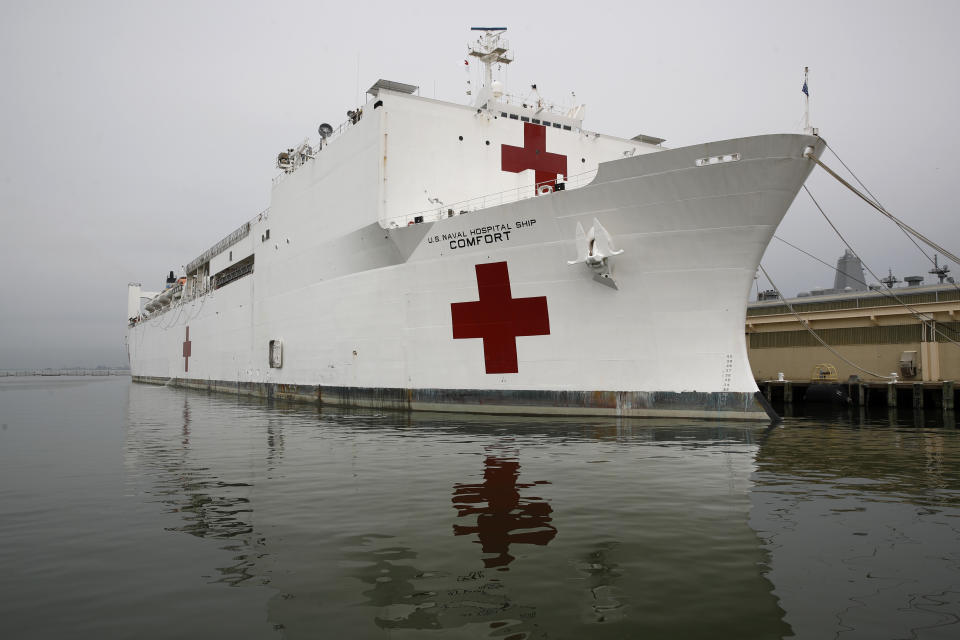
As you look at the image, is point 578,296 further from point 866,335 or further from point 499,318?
point 866,335

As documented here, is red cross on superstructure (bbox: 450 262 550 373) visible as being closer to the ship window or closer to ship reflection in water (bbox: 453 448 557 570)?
ship reflection in water (bbox: 453 448 557 570)

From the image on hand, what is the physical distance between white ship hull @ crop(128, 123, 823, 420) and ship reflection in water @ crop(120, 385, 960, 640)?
2.26m

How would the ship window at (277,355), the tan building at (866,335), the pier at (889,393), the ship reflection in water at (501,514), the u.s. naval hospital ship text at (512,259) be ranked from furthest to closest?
the ship window at (277,355), the tan building at (866,335), the pier at (889,393), the u.s. naval hospital ship text at (512,259), the ship reflection in water at (501,514)

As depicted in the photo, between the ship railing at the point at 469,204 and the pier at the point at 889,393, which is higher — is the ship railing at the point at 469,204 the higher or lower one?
the higher one

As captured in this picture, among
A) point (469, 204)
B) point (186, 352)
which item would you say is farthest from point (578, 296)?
point (186, 352)

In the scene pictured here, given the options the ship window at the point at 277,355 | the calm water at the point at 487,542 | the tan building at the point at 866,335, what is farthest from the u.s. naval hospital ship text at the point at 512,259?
the tan building at the point at 866,335

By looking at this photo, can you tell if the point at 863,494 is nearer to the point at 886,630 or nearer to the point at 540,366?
the point at 886,630

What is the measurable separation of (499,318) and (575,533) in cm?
717

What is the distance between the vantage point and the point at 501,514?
405 centimetres

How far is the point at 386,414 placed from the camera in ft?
38.7

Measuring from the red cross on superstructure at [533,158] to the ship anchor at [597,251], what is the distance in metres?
4.23

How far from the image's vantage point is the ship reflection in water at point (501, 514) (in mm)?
3424

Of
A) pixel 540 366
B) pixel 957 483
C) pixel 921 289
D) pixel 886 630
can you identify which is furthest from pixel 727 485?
pixel 921 289

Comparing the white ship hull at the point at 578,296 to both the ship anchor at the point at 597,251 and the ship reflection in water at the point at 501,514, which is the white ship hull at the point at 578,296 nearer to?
the ship anchor at the point at 597,251
